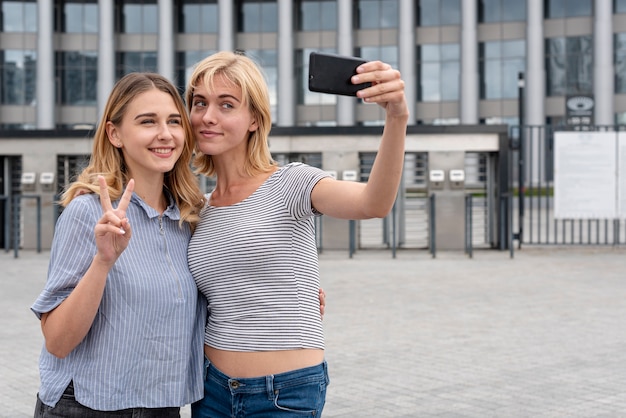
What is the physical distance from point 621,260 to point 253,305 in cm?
1451

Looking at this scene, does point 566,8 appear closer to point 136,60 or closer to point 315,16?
point 315,16

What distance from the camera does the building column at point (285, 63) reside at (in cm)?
4634

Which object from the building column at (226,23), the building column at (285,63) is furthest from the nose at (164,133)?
the building column at (226,23)

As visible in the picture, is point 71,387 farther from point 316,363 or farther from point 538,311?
point 538,311

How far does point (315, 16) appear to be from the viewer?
4741 centimetres

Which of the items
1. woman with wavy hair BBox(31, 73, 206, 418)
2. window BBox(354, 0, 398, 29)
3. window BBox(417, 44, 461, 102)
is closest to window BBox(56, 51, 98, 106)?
window BBox(354, 0, 398, 29)

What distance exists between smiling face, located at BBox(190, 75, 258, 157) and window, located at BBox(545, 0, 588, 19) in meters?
44.7

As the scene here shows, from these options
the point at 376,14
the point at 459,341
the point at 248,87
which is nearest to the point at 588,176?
the point at 459,341

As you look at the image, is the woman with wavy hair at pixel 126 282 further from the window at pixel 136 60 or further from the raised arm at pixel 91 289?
the window at pixel 136 60

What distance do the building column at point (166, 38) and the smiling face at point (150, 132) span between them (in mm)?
44889

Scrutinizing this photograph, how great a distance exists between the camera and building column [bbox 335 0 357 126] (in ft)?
150

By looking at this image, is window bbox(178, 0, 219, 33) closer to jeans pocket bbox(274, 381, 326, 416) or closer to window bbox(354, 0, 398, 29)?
window bbox(354, 0, 398, 29)

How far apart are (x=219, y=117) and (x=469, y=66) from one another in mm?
43882

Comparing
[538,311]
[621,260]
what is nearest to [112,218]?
[538,311]
